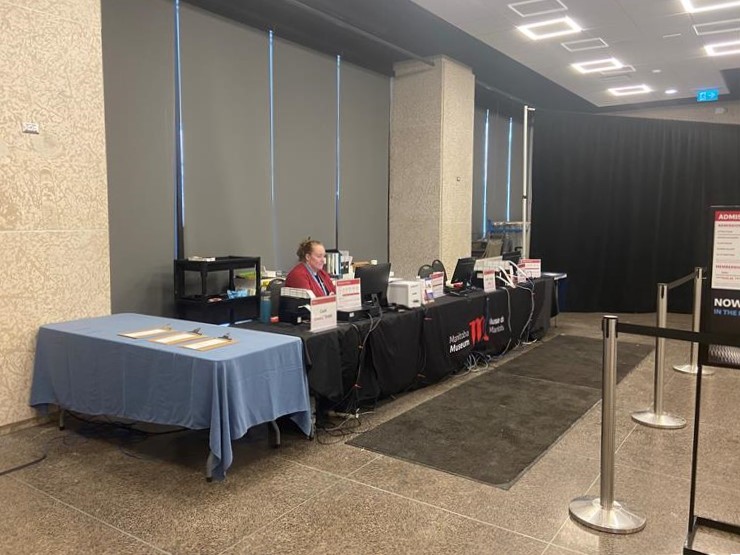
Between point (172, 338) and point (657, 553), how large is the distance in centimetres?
248

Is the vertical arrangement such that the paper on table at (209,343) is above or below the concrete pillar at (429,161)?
below

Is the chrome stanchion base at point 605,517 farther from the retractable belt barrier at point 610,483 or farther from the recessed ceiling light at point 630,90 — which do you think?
the recessed ceiling light at point 630,90

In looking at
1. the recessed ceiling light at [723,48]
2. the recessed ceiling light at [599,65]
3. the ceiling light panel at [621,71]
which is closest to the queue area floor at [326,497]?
the recessed ceiling light at [723,48]

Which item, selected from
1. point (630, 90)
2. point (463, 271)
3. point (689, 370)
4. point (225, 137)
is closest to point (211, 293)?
point (225, 137)

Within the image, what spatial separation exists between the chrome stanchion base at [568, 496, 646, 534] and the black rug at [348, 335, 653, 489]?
37 centimetres

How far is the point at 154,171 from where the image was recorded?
194 inches

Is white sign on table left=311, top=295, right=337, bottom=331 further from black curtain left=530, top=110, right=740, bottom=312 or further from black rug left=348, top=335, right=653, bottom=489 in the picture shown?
black curtain left=530, top=110, right=740, bottom=312

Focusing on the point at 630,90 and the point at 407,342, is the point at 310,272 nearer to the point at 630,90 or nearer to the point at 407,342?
the point at 407,342

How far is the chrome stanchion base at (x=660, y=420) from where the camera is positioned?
12.2ft

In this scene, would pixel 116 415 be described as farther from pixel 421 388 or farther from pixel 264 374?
pixel 421 388

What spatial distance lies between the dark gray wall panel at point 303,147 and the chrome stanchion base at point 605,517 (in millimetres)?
4247

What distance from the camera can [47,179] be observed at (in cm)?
358

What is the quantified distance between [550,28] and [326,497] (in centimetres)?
595

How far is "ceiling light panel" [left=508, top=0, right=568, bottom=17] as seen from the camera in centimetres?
587
